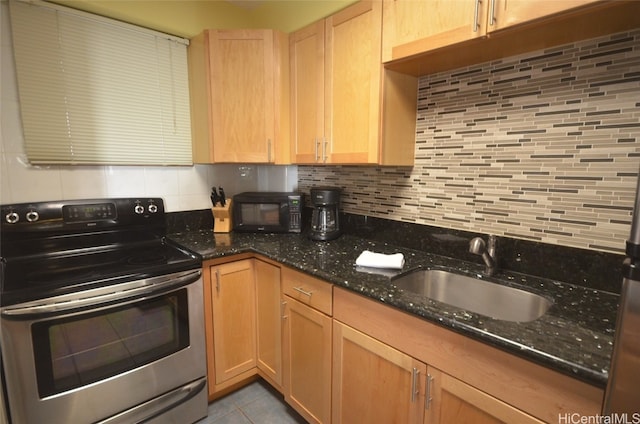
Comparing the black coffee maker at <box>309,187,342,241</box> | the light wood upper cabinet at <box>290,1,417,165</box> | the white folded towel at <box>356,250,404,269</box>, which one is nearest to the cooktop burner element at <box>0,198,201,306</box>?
the black coffee maker at <box>309,187,342,241</box>

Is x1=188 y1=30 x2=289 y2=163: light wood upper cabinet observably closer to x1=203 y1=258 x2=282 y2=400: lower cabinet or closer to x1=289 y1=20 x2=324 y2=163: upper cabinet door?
x1=289 y1=20 x2=324 y2=163: upper cabinet door

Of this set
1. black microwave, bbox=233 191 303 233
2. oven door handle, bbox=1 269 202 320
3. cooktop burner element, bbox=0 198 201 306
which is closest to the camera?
oven door handle, bbox=1 269 202 320

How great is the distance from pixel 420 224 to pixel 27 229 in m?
1.99

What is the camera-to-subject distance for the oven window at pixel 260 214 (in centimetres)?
205

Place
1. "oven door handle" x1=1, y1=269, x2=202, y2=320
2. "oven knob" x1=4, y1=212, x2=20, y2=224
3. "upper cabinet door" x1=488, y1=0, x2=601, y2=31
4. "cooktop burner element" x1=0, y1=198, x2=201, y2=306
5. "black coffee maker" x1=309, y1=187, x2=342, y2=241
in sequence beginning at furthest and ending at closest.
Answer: "black coffee maker" x1=309, y1=187, x2=342, y2=241, "oven knob" x1=4, y1=212, x2=20, y2=224, "cooktop burner element" x1=0, y1=198, x2=201, y2=306, "oven door handle" x1=1, y1=269, x2=202, y2=320, "upper cabinet door" x1=488, y1=0, x2=601, y2=31

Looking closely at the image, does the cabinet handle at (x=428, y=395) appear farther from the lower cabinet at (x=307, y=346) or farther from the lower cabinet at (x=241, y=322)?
the lower cabinet at (x=241, y=322)

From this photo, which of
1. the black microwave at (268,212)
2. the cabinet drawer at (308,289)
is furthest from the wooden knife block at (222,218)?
the cabinet drawer at (308,289)

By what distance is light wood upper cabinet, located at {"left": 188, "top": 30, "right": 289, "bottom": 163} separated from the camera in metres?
1.82

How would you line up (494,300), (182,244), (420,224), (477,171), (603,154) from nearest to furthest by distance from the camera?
(603,154)
(494,300)
(477,171)
(420,224)
(182,244)

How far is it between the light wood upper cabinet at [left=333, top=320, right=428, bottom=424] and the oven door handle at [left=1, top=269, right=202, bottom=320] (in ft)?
2.57

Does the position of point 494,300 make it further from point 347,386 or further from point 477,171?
point 347,386

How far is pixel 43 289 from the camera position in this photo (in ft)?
3.83

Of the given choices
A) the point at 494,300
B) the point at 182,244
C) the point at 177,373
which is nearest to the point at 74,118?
the point at 182,244

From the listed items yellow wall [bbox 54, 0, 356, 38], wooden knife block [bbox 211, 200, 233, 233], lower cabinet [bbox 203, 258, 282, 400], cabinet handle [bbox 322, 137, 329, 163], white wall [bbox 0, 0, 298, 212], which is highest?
yellow wall [bbox 54, 0, 356, 38]
